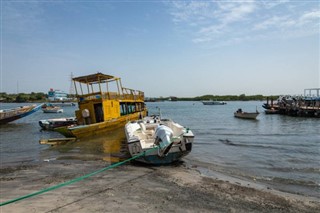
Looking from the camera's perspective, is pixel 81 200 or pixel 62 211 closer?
pixel 62 211

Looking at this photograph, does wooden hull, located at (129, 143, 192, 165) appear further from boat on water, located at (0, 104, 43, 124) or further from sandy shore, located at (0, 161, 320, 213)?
boat on water, located at (0, 104, 43, 124)

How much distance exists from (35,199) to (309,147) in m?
14.6

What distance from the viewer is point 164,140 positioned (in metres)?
9.35

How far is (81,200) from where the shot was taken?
6094mm

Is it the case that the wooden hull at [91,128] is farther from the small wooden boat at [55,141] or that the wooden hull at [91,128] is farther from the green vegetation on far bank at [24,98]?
the green vegetation on far bank at [24,98]

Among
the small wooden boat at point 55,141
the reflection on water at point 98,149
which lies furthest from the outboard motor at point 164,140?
the small wooden boat at point 55,141

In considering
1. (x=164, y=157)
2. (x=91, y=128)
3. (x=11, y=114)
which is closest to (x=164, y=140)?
(x=164, y=157)

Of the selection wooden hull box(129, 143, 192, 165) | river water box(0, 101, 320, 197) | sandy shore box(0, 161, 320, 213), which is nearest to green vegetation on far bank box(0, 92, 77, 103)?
river water box(0, 101, 320, 197)

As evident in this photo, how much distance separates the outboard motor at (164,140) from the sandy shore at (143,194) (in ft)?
2.13

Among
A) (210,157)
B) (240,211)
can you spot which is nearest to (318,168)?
(210,157)

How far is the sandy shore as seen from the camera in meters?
5.70

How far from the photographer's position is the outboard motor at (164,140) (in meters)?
9.33

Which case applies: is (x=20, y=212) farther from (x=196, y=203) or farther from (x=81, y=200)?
(x=196, y=203)

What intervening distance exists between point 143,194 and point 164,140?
301 cm
